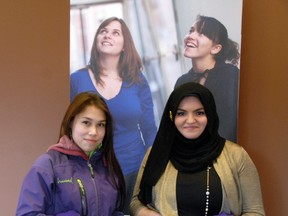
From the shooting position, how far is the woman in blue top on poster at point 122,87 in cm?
175

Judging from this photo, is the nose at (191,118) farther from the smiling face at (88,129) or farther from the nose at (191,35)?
the nose at (191,35)

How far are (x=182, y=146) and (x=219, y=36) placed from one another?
0.64m

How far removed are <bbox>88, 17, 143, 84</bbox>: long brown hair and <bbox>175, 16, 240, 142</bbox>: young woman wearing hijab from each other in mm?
235

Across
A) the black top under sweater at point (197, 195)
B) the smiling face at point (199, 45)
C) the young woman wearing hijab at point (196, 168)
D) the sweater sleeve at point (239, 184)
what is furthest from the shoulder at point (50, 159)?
the smiling face at point (199, 45)

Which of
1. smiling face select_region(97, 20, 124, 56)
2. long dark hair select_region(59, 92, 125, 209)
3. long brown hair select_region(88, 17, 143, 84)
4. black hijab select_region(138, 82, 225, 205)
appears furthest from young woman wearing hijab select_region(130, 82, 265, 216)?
smiling face select_region(97, 20, 124, 56)

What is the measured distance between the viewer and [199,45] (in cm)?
173

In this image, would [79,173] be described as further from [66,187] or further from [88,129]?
[88,129]

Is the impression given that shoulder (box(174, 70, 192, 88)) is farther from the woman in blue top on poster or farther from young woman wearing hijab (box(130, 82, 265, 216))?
young woman wearing hijab (box(130, 82, 265, 216))

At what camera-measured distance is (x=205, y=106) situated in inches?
55.9

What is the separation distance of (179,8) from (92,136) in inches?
33.4

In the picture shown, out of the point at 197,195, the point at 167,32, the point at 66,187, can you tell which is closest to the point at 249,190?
the point at 197,195

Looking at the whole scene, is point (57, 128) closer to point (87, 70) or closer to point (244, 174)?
point (87, 70)

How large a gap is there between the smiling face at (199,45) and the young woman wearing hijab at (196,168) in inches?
13.9

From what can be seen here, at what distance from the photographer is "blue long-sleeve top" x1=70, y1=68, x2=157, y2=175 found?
1746 mm
